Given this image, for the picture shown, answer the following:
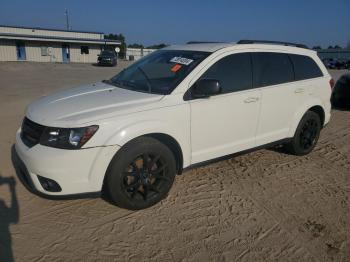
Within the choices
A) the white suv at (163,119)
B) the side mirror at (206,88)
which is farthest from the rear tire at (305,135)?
the side mirror at (206,88)

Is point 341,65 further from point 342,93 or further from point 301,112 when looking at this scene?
point 301,112

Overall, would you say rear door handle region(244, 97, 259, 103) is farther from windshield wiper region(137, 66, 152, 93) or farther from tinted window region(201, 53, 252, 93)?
windshield wiper region(137, 66, 152, 93)

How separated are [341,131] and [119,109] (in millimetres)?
5867

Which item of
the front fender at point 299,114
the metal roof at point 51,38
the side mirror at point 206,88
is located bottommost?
the front fender at point 299,114

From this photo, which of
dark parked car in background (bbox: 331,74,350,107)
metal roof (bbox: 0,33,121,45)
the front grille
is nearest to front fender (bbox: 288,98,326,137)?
the front grille

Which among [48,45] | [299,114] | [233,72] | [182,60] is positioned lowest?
[299,114]

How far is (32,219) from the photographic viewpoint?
11.4 feet

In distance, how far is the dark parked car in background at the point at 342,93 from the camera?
10.1 metres

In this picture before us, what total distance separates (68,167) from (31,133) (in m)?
0.66

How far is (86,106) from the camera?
361 centimetres

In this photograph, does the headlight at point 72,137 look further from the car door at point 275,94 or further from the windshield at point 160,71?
the car door at point 275,94

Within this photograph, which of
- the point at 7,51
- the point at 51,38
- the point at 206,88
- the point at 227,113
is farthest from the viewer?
the point at 51,38

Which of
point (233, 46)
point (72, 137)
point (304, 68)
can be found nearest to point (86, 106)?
point (72, 137)

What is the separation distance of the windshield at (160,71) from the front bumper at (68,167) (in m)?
1.05
